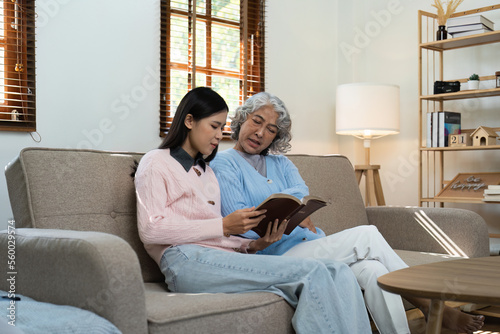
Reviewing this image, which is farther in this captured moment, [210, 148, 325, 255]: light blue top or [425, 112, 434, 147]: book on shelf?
[425, 112, 434, 147]: book on shelf

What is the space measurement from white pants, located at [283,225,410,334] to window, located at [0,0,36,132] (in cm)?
165

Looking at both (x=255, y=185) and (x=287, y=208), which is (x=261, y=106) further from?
(x=287, y=208)

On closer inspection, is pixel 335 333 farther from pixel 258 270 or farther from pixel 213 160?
pixel 213 160

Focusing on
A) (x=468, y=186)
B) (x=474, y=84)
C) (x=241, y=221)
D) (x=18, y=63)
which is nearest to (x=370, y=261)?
(x=241, y=221)

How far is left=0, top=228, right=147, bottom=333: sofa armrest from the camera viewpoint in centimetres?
137

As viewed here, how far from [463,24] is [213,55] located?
1574 millimetres

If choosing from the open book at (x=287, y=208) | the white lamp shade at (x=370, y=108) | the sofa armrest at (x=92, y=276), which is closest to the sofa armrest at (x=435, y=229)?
the open book at (x=287, y=208)

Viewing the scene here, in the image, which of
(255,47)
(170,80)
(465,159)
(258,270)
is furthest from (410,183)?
(258,270)

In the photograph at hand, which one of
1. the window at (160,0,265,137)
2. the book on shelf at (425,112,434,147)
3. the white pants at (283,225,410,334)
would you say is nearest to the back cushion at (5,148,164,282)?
the white pants at (283,225,410,334)

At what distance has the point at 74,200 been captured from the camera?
6.35 feet

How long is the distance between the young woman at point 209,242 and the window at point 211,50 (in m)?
1.56

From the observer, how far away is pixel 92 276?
139 cm

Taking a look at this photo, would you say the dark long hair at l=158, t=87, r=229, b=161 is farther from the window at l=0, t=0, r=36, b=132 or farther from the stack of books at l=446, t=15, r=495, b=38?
the stack of books at l=446, t=15, r=495, b=38

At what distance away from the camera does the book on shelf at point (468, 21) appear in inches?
143
